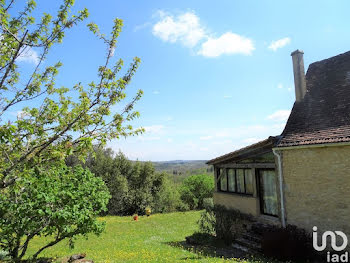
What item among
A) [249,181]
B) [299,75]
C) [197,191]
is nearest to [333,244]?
[249,181]

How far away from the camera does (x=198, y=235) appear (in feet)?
46.5

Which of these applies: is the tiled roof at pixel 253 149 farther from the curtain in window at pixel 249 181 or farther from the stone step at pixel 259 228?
the stone step at pixel 259 228

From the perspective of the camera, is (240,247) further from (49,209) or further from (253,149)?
(49,209)

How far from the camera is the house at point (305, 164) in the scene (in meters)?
9.52

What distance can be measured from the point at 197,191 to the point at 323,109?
28.1m

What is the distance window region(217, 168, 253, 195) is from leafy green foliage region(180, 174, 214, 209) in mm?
21629

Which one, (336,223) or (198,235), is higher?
(336,223)

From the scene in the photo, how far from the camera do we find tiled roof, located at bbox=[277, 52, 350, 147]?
10.2m

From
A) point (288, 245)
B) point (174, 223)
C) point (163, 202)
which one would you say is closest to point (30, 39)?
point (288, 245)

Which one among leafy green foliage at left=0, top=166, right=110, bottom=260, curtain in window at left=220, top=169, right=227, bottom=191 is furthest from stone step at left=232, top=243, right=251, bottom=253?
leafy green foliage at left=0, top=166, right=110, bottom=260

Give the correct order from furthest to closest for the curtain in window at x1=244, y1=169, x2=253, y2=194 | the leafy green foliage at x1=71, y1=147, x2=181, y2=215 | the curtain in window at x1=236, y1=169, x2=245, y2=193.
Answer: the leafy green foliage at x1=71, y1=147, x2=181, y2=215 < the curtain in window at x1=236, y1=169, x2=245, y2=193 < the curtain in window at x1=244, y1=169, x2=253, y2=194

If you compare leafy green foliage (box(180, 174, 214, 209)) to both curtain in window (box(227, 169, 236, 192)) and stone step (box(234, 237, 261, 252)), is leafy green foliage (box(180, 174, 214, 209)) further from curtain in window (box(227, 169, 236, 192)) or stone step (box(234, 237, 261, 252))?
stone step (box(234, 237, 261, 252))

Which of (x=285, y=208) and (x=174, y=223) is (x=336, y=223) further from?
(x=174, y=223)

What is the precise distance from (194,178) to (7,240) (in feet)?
99.8
